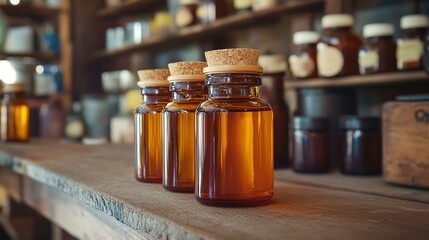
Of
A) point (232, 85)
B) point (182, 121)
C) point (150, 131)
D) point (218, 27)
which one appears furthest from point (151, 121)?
point (218, 27)

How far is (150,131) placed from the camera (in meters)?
0.87

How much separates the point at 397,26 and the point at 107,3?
2.59 m

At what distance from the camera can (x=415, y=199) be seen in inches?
31.3

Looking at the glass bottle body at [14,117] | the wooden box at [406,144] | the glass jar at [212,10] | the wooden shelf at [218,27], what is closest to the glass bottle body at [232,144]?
the wooden box at [406,144]

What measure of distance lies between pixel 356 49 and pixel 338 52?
0.18 feet

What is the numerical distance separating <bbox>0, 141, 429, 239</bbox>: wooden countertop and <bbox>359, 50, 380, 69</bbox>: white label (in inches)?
13.7

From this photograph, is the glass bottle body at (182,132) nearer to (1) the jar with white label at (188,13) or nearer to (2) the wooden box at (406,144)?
(2) the wooden box at (406,144)

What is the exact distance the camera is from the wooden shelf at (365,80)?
49.0 inches

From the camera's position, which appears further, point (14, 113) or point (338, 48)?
point (14, 113)

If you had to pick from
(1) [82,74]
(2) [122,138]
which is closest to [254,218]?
(2) [122,138]

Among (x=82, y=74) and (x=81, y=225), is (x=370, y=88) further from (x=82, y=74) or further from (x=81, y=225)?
(x=82, y=74)

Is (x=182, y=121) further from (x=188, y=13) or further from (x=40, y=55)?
(x=40, y=55)

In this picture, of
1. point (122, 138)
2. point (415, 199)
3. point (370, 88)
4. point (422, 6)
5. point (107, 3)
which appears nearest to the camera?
point (415, 199)

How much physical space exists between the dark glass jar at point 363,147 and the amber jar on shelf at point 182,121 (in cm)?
48
